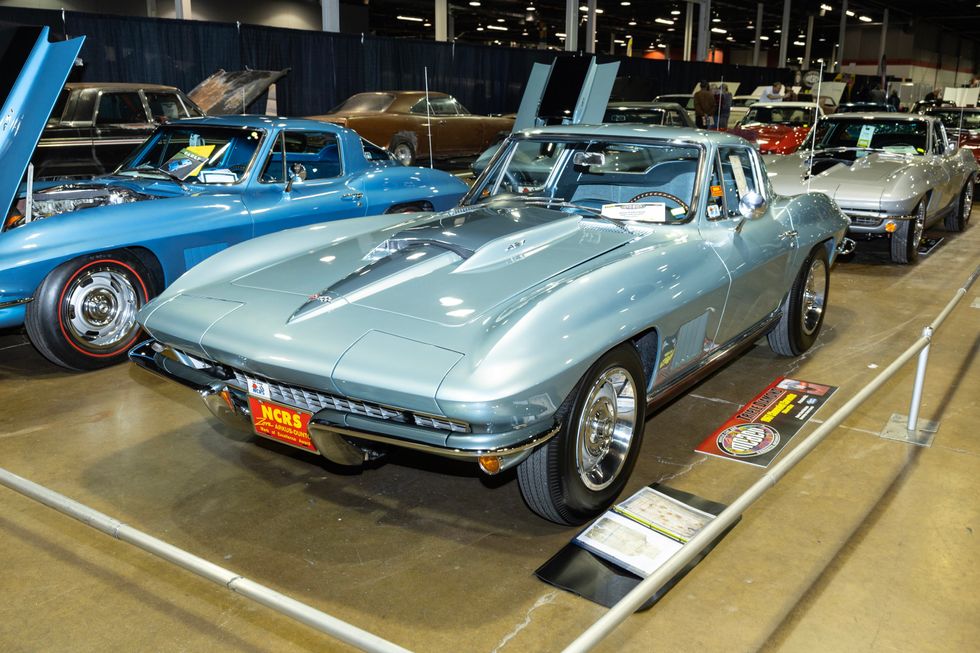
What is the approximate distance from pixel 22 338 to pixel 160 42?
29.0ft

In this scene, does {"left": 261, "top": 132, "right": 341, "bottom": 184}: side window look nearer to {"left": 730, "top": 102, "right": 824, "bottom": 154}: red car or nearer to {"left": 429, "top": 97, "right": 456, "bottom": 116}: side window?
{"left": 429, "top": 97, "right": 456, "bottom": 116}: side window

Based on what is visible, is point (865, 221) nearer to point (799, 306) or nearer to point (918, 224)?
point (918, 224)

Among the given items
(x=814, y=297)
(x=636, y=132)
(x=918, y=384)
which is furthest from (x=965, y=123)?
(x=636, y=132)

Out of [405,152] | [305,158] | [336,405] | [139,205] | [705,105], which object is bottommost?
[336,405]

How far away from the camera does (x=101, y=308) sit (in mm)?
4727

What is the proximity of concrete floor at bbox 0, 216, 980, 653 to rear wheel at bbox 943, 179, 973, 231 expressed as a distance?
654cm

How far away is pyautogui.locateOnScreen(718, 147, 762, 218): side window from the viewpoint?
4.12 m

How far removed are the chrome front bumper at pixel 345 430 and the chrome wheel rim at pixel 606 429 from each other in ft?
1.00

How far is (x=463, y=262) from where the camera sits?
3248 mm

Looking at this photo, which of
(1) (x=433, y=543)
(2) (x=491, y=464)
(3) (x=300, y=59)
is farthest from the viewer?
(3) (x=300, y=59)

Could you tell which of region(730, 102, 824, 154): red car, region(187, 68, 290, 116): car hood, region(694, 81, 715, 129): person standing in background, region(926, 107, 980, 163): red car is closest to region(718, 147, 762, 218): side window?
region(187, 68, 290, 116): car hood

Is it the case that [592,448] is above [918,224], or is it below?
below

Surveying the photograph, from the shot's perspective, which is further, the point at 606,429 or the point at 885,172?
the point at 885,172

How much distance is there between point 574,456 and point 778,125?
12.5 metres
